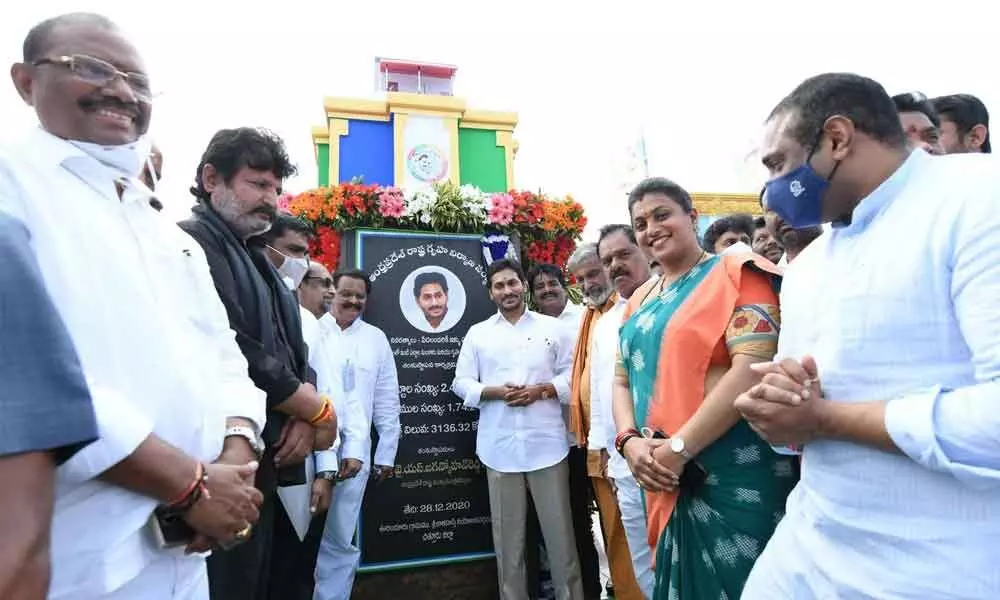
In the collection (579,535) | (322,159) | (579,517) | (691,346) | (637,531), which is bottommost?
(579,535)

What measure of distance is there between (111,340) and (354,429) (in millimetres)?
2650

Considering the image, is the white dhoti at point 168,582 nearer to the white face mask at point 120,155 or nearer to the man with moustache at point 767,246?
the white face mask at point 120,155

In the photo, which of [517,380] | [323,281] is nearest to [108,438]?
[323,281]

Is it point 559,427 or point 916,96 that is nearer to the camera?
point 916,96

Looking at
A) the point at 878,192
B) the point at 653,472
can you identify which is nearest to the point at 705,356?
the point at 653,472

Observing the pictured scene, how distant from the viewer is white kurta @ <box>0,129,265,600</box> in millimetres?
993

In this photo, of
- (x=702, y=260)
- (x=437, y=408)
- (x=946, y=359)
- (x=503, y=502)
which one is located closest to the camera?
(x=946, y=359)

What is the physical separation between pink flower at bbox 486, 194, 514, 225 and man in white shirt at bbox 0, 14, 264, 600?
3.33 m

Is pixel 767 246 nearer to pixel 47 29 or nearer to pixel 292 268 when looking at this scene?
pixel 292 268

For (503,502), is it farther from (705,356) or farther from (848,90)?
(848,90)

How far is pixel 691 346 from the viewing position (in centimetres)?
197

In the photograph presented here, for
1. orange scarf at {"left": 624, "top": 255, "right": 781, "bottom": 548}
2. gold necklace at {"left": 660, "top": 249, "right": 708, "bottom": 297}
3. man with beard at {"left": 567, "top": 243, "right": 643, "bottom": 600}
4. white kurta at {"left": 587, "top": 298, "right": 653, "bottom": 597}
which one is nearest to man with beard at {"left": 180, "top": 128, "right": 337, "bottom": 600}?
orange scarf at {"left": 624, "top": 255, "right": 781, "bottom": 548}

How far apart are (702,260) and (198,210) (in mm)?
1889

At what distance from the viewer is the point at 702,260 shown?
7.50 feet
